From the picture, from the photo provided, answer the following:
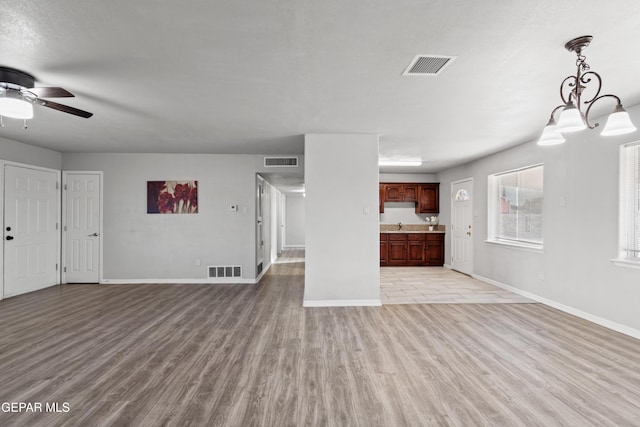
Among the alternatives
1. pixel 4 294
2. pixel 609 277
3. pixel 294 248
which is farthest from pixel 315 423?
pixel 294 248

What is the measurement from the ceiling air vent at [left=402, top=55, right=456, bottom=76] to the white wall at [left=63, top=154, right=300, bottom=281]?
416 cm

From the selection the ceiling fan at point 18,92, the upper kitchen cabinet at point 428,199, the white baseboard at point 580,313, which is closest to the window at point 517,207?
the white baseboard at point 580,313

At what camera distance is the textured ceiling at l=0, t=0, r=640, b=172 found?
188cm

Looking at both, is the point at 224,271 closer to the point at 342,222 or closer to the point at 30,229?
the point at 342,222

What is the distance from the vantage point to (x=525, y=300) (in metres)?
4.92

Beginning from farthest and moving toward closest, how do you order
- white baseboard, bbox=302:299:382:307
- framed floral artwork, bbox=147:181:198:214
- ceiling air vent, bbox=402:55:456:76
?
1. framed floral artwork, bbox=147:181:198:214
2. white baseboard, bbox=302:299:382:307
3. ceiling air vent, bbox=402:55:456:76

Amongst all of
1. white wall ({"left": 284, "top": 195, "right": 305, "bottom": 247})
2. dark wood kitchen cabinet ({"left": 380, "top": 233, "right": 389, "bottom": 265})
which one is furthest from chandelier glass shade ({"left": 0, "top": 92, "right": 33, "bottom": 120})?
white wall ({"left": 284, "top": 195, "right": 305, "bottom": 247})

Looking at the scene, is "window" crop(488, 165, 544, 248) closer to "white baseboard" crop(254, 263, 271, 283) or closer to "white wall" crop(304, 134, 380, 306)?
"white wall" crop(304, 134, 380, 306)

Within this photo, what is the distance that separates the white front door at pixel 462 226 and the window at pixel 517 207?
2.55 feet

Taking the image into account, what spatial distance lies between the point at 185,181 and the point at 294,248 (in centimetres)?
704

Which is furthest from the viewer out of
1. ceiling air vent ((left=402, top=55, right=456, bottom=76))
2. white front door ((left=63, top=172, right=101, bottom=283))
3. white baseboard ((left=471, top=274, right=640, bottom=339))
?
white front door ((left=63, top=172, right=101, bottom=283))

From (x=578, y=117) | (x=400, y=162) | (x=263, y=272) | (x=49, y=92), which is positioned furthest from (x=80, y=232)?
(x=578, y=117)

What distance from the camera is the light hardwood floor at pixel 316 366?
83.6 inches

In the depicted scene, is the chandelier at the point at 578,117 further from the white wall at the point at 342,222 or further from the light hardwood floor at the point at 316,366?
the white wall at the point at 342,222
